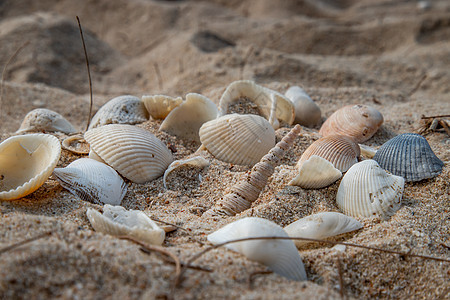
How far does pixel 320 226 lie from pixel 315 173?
1.39 feet

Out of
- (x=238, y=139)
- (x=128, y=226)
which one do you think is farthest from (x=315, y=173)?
(x=128, y=226)

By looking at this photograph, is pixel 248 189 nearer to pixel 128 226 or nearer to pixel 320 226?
pixel 320 226

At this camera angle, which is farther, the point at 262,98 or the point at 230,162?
the point at 262,98

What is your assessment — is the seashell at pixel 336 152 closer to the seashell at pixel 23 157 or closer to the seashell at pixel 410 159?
the seashell at pixel 410 159

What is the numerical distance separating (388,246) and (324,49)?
546cm

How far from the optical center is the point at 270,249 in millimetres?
1638

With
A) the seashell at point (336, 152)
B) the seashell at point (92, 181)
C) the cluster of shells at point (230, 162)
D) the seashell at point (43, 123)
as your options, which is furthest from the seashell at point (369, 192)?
the seashell at point (43, 123)

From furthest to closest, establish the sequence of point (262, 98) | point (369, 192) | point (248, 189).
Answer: point (262, 98) < point (248, 189) < point (369, 192)

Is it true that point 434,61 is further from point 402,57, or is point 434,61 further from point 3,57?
point 3,57

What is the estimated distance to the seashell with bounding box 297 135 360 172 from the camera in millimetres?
2448

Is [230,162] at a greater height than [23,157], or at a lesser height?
lesser

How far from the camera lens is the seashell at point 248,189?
2193 mm

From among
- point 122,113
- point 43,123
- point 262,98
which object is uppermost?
point 262,98

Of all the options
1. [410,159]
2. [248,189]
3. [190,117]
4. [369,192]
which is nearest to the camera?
[369,192]
